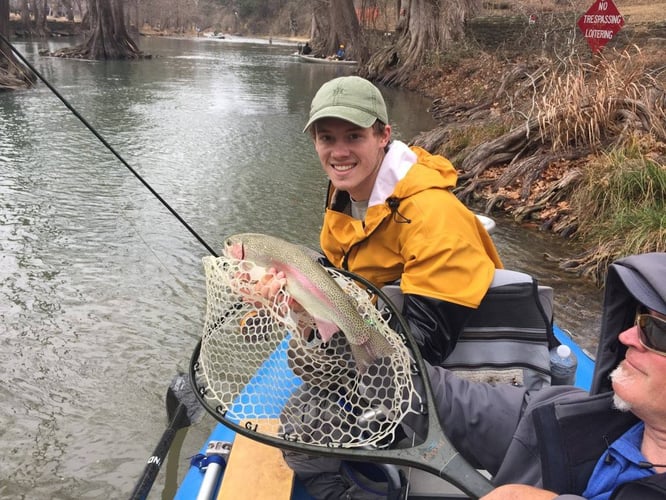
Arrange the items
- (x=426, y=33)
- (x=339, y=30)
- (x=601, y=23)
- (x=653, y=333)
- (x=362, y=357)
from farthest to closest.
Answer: (x=339, y=30) < (x=426, y=33) < (x=601, y=23) < (x=362, y=357) < (x=653, y=333)

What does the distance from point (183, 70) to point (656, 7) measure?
23922 millimetres

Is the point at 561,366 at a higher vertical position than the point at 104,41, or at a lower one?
lower

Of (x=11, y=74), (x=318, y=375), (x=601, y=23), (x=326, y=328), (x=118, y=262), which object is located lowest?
(x=118, y=262)

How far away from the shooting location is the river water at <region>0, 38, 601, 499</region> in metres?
4.01

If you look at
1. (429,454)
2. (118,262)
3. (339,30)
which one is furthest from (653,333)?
(339,30)

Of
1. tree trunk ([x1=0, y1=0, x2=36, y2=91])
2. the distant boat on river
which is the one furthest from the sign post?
the distant boat on river

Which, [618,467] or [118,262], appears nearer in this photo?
[618,467]

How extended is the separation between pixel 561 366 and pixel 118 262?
18.7ft

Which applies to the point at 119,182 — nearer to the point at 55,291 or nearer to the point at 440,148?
the point at 55,291

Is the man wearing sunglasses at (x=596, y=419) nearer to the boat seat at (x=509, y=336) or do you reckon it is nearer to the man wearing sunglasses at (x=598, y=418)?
the man wearing sunglasses at (x=598, y=418)

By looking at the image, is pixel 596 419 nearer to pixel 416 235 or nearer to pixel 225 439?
pixel 416 235

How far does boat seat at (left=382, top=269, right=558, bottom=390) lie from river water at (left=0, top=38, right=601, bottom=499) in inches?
93.3

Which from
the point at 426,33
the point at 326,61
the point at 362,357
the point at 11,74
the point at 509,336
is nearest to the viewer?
the point at 362,357

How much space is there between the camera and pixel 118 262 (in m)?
6.78
